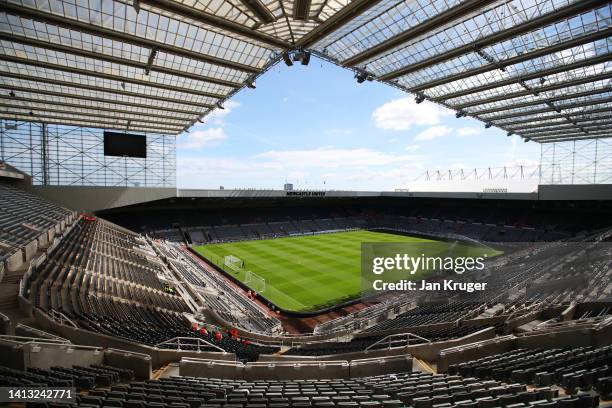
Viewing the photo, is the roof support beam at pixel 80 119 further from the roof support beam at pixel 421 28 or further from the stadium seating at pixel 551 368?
the stadium seating at pixel 551 368

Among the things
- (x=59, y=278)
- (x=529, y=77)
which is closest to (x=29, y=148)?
(x=59, y=278)

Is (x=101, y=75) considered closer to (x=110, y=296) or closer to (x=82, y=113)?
(x=82, y=113)

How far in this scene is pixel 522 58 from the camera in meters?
19.1

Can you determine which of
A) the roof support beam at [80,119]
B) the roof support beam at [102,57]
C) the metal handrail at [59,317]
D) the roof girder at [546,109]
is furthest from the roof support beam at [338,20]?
the roof support beam at [80,119]

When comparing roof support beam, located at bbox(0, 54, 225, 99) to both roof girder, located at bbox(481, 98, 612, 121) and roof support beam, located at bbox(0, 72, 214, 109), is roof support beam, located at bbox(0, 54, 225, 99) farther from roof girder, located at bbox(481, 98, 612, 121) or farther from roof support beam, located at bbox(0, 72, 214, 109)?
roof girder, located at bbox(481, 98, 612, 121)

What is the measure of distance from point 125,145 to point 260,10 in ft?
109

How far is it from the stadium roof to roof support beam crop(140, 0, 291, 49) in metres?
0.05

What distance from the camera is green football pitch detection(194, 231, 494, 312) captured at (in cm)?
2450

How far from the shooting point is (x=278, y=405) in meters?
5.09

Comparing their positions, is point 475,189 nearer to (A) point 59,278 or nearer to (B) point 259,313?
(B) point 259,313

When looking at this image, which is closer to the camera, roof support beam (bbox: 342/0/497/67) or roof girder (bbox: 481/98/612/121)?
roof support beam (bbox: 342/0/497/67)

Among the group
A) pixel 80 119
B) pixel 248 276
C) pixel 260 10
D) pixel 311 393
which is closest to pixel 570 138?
pixel 248 276

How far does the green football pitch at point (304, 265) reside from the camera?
2450 centimetres

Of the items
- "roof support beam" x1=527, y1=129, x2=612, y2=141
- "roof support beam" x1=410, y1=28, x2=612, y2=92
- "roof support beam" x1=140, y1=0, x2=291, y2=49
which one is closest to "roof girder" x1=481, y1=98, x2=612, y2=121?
"roof support beam" x1=410, y1=28, x2=612, y2=92
